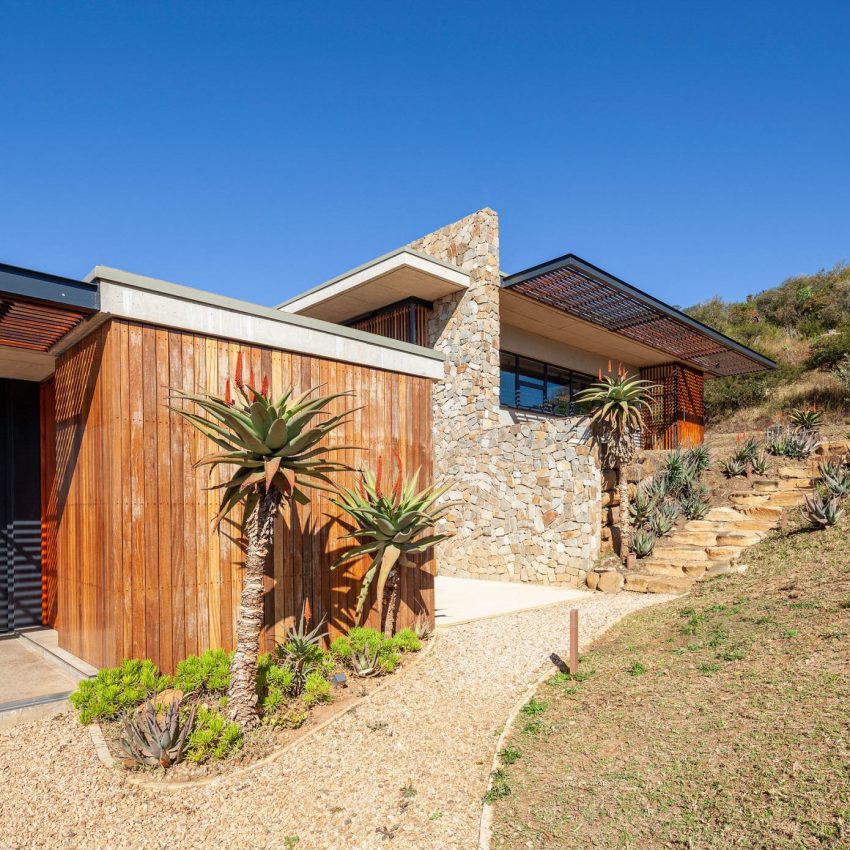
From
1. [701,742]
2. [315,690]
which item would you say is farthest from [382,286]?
[701,742]

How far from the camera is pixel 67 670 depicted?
6.29 metres

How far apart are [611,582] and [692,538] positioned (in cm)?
250

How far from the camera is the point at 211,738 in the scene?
469 centimetres

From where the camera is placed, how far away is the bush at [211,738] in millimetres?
4641

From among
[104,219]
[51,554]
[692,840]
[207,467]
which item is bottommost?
[692,840]

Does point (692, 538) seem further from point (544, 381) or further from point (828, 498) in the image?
point (544, 381)

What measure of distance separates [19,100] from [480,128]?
10.3m

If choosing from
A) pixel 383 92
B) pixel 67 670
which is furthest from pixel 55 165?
pixel 67 670

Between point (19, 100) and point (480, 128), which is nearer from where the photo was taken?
point (19, 100)

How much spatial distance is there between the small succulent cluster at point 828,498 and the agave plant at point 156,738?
35.6ft

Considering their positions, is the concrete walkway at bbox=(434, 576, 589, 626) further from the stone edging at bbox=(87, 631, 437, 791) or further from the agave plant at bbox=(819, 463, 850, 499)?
the agave plant at bbox=(819, 463, 850, 499)

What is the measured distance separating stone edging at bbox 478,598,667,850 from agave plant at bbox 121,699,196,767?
7.91ft

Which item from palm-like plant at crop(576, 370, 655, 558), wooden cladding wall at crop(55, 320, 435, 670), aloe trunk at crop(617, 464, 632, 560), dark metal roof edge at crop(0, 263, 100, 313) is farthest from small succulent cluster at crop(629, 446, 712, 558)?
dark metal roof edge at crop(0, 263, 100, 313)

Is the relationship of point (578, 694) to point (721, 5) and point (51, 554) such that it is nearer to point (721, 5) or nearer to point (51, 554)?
point (51, 554)
